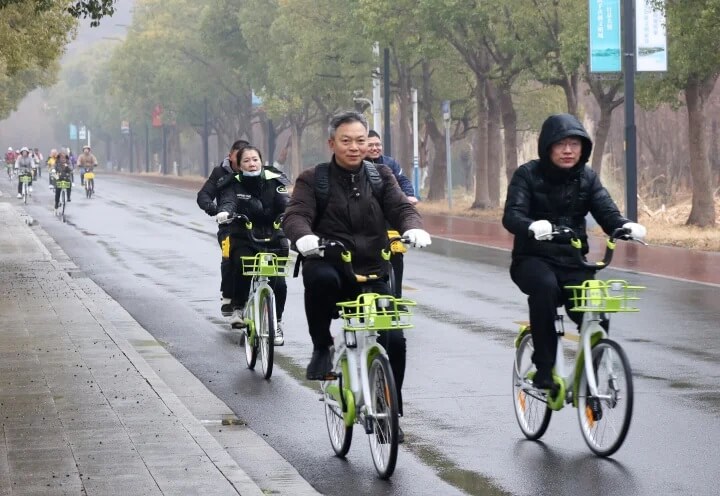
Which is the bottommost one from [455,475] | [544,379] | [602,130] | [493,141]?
[455,475]

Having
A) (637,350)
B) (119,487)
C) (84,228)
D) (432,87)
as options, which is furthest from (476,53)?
(119,487)

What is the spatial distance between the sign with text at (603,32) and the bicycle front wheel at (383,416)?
78.0 ft

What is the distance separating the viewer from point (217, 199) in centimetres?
1404

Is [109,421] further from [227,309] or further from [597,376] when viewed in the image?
[227,309]

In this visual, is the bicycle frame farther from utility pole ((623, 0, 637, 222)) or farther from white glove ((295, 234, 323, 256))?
utility pole ((623, 0, 637, 222))

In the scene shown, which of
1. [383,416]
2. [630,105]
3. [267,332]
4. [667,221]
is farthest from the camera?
[667,221]

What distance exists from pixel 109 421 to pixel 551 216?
2734 millimetres

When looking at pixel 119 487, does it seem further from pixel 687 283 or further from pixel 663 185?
pixel 663 185

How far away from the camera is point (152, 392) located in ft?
34.3

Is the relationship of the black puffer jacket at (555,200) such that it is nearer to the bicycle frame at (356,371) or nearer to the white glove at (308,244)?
the bicycle frame at (356,371)

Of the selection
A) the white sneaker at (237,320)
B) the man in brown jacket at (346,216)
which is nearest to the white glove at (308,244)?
Answer: the man in brown jacket at (346,216)

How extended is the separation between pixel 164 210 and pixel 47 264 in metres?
21.6

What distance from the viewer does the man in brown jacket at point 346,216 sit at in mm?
8586

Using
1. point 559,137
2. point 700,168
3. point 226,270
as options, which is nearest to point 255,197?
point 226,270
